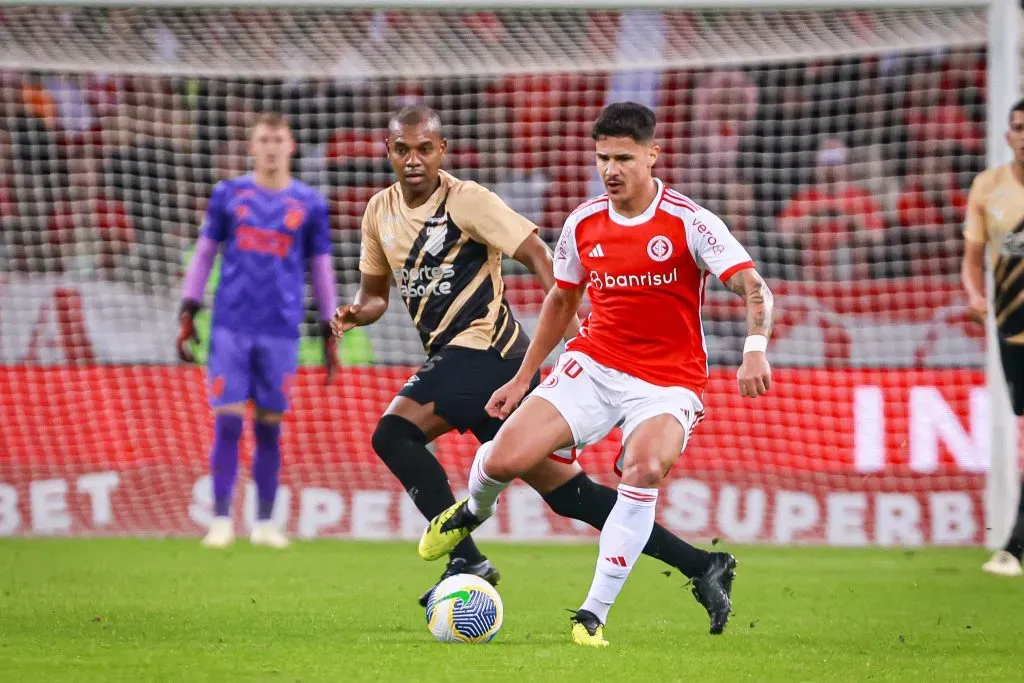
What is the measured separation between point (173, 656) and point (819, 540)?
5.87m

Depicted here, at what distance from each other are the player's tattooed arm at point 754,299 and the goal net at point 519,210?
4.86 metres

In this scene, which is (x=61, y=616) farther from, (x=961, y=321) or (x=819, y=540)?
(x=961, y=321)

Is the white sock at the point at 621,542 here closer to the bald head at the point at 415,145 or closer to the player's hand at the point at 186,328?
the bald head at the point at 415,145

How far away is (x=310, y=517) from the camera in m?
9.90

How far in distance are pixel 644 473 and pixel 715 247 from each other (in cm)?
80

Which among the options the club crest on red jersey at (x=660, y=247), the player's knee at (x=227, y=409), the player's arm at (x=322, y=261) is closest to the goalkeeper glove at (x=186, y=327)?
the player's knee at (x=227, y=409)

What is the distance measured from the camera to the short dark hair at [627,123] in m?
5.11

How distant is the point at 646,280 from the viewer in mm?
5293

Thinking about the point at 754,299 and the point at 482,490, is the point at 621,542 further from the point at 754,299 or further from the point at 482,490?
the point at 754,299

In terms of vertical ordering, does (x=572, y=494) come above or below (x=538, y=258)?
below

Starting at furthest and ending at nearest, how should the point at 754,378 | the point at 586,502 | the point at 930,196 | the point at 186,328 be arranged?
the point at 930,196 → the point at 186,328 → the point at 586,502 → the point at 754,378

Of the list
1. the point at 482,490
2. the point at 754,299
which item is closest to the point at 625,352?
the point at 754,299

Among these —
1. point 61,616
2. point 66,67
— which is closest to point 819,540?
point 61,616

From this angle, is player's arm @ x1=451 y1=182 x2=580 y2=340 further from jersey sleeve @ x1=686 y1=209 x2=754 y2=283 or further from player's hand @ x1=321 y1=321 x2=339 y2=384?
player's hand @ x1=321 y1=321 x2=339 y2=384
